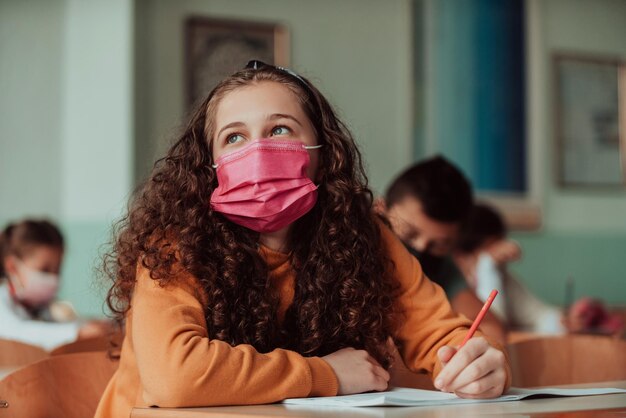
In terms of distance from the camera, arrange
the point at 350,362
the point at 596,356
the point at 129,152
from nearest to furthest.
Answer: the point at 350,362 < the point at 596,356 < the point at 129,152

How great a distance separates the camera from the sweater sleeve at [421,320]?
1.65 metres

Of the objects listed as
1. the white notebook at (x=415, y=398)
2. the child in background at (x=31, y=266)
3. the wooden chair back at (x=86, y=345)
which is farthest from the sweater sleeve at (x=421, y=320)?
the child in background at (x=31, y=266)

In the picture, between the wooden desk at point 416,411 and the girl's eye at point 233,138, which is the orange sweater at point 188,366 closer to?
the wooden desk at point 416,411

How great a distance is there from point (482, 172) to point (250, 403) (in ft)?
13.5

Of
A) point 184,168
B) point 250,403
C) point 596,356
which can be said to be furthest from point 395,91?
point 250,403

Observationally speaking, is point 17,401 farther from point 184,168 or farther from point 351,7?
point 351,7

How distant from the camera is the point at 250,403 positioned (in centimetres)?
135

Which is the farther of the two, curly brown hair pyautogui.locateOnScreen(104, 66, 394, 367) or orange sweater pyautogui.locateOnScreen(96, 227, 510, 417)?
curly brown hair pyautogui.locateOnScreen(104, 66, 394, 367)

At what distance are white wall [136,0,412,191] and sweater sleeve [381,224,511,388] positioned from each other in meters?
3.05

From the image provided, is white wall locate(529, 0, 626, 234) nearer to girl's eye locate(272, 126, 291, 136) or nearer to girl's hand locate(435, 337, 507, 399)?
girl's eye locate(272, 126, 291, 136)

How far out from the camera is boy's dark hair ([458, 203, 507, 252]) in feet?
14.0

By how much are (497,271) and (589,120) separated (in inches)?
73.9

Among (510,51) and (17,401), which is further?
(510,51)

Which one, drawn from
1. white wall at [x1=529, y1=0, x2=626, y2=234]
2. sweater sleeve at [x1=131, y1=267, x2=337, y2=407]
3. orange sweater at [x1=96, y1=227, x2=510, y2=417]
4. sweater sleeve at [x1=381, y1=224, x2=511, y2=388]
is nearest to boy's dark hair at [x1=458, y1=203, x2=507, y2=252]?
white wall at [x1=529, y1=0, x2=626, y2=234]
